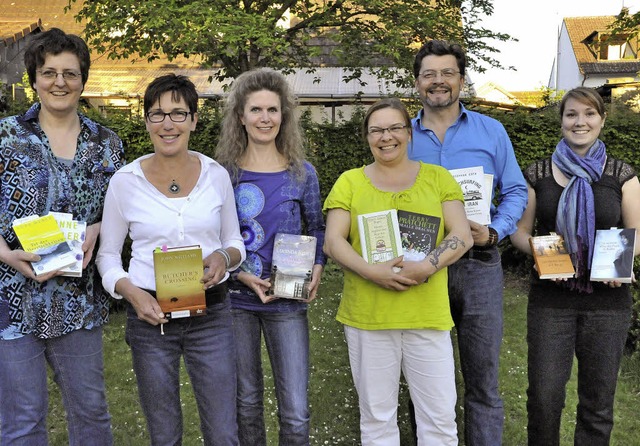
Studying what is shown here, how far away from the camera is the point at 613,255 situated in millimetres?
3217

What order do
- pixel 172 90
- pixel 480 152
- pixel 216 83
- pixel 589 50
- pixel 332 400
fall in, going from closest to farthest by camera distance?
pixel 172 90 → pixel 480 152 → pixel 332 400 → pixel 216 83 → pixel 589 50

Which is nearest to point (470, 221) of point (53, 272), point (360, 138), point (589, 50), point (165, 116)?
point (165, 116)

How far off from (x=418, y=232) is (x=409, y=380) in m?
0.77

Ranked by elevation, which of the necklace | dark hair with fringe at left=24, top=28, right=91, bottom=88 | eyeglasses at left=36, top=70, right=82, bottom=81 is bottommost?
the necklace

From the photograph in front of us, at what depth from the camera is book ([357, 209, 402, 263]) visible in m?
3.04

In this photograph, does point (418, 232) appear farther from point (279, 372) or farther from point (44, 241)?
point (44, 241)

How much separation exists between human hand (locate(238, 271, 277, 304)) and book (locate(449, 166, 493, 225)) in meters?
1.16

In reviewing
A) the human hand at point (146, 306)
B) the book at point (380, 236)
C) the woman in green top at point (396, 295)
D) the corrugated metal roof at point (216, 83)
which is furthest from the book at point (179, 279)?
the corrugated metal roof at point (216, 83)

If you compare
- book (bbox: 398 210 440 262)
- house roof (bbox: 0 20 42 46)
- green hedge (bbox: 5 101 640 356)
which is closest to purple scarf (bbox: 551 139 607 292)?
book (bbox: 398 210 440 262)

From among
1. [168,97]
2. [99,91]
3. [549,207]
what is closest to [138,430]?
[168,97]

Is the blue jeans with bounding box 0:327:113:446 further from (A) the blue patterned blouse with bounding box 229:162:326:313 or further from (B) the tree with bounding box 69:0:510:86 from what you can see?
(B) the tree with bounding box 69:0:510:86

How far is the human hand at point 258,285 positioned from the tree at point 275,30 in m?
6.38

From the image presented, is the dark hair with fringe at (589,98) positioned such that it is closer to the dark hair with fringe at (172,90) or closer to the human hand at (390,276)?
the human hand at (390,276)

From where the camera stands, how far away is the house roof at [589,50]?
3396cm
